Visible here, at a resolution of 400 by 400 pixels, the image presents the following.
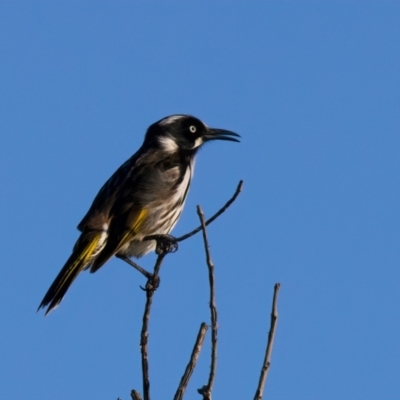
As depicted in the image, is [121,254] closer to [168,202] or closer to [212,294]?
[168,202]

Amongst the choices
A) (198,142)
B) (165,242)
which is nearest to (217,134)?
(198,142)

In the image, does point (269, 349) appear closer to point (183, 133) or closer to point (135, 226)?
point (135, 226)

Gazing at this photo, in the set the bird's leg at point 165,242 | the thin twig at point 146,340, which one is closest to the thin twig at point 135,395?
the thin twig at point 146,340

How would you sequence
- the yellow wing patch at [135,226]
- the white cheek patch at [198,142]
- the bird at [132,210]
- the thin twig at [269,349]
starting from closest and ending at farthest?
the thin twig at [269,349] < the bird at [132,210] < the yellow wing patch at [135,226] < the white cheek patch at [198,142]

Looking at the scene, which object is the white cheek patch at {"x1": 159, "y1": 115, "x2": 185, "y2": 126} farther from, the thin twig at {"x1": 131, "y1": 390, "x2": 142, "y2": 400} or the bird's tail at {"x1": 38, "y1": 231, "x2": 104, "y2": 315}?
the thin twig at {"x1": 131, "y1": 390, "x2": 142, "y2": 400}

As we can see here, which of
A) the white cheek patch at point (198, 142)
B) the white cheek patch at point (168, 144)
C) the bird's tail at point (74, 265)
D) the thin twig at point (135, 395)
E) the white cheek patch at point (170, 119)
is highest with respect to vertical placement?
the white cheek patch at point (170, 119)

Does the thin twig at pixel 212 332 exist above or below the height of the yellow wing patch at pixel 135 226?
below

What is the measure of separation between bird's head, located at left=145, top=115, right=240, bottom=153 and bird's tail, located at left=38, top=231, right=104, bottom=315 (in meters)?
2.44

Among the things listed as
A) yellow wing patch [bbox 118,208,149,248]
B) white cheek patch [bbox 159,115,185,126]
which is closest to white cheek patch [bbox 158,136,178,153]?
white cheek patch [bbox 159,115,185,126]

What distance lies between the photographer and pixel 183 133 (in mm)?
12086

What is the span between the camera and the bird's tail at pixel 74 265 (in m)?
9.16

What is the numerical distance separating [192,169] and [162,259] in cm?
420

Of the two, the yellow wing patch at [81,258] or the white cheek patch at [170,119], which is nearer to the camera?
the yellow wing patch at [81,258]

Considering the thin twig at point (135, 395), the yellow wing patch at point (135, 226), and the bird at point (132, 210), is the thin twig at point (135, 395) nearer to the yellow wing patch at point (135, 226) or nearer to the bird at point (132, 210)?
the bird at point (132, 210)
